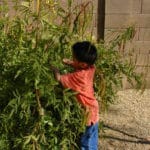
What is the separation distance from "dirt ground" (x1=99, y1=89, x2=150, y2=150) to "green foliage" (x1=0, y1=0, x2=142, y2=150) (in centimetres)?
75

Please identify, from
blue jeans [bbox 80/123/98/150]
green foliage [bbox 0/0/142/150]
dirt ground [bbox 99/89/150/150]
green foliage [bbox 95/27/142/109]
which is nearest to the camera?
green foliage [bbox 0/0/142/150]

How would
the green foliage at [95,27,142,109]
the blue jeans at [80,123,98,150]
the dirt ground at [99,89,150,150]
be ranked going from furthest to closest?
1. the dirt ground at [99,89,150,150]
2. the green foliage at [95,27,142,109]
3. the blue jeans at [80,123,98,150]

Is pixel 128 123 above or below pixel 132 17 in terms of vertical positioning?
below

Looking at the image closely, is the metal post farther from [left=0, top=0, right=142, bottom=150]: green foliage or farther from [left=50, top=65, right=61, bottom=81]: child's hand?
[left=50, top=65, right=61, bottom=81]: child's hand

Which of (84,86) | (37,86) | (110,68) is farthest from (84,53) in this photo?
(110,68)

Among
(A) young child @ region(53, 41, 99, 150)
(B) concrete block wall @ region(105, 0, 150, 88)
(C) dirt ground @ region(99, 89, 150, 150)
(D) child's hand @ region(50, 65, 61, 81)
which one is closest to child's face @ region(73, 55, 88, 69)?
(A) young child @ region(53, 41, 99, 150)

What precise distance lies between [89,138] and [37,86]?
671 mm

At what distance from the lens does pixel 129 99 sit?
5793 mm

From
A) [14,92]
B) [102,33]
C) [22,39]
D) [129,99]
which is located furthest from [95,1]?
[14,92]

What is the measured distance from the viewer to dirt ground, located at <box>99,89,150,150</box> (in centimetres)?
469

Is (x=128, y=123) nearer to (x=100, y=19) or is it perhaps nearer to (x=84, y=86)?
(x=100, y=19)

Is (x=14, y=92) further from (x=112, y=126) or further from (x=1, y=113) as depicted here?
(x=112, y=126)

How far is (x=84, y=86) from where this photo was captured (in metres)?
3.73

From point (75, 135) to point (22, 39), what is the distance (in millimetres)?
810
